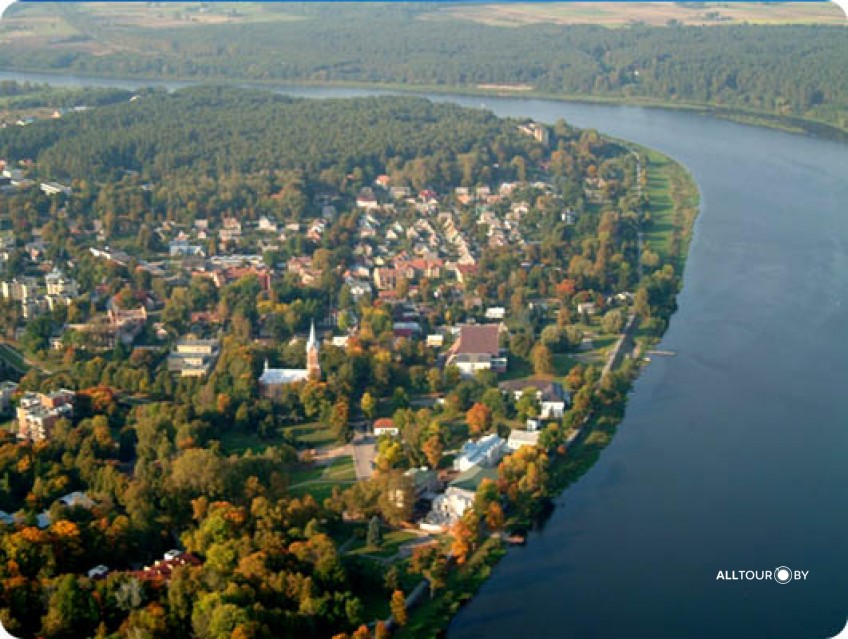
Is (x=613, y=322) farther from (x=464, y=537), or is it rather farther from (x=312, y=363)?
(x=464, y=537)

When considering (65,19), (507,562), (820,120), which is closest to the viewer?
(507,562)

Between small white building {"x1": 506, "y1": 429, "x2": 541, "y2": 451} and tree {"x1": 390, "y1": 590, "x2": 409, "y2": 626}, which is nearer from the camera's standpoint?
tree {"x1": 390, "y1": 590, "x2": 409, "y2": 626}

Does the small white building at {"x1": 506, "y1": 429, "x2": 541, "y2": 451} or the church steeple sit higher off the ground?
the church steeple

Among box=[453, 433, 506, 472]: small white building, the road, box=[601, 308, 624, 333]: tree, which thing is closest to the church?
the road

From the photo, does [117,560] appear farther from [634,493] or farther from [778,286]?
[778,286]

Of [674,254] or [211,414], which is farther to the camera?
[674,254]

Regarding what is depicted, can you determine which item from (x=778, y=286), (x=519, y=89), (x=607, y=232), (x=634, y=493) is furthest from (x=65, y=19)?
(x=634, y=493)

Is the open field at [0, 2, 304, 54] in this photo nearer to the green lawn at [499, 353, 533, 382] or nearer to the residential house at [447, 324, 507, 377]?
the residential house at [447, 324, 507, 377]
